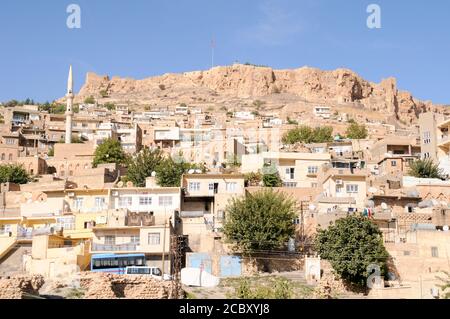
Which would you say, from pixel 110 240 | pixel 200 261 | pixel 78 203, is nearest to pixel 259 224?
pixel 200 261

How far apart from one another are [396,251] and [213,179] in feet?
37.3

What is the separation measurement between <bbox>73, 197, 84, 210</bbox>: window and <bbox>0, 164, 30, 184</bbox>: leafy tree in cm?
1330

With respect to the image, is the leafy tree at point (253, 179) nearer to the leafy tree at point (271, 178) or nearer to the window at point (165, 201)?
the leafy tree at point (271, 178)

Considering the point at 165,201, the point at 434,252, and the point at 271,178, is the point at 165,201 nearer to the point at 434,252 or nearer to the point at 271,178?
the point at 271,178

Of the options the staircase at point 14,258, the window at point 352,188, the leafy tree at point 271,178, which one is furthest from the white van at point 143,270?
the leafy tree at point 271,178

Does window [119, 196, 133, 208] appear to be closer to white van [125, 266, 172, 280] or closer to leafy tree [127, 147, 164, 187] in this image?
leafy tree [127, 147, 164, 187]

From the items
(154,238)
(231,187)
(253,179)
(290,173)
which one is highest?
(290,173)

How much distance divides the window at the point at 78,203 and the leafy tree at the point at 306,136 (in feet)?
91.8

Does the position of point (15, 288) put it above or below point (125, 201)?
below

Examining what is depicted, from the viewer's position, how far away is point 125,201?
35875 millimetres

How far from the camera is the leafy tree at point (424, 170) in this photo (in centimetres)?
4231

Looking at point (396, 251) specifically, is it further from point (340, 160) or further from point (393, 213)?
point (340, 160)

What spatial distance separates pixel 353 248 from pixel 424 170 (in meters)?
17.0
